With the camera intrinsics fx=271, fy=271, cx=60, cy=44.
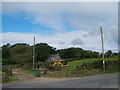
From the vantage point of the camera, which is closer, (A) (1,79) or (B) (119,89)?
(B) (119,89)

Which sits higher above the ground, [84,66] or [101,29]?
[101,29]

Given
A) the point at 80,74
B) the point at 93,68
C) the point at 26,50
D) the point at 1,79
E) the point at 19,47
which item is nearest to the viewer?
the point at 1,79

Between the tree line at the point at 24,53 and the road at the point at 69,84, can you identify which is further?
the tree line at the point at 24,53

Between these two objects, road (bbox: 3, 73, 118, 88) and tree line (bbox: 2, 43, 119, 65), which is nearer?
road (bbox: 3, 73, 118, 88)

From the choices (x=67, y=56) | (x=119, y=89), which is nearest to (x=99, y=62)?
(x=119, y=89)

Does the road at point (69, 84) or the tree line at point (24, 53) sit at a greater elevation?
the tree line at point (24, 53)

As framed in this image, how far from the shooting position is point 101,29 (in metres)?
42.4

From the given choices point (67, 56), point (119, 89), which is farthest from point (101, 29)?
point (67, 56)

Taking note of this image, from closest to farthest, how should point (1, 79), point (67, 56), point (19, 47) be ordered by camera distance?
point (1, 79), point (19, 47), point (67, 56)

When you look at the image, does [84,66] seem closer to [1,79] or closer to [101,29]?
[101,29]

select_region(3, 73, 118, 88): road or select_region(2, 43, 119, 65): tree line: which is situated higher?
select_region(2, 43, 119, 65): tree line

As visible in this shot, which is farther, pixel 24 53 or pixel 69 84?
pixel 24 53

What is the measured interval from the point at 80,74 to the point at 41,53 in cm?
6118

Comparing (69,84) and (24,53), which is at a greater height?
(24,53)
